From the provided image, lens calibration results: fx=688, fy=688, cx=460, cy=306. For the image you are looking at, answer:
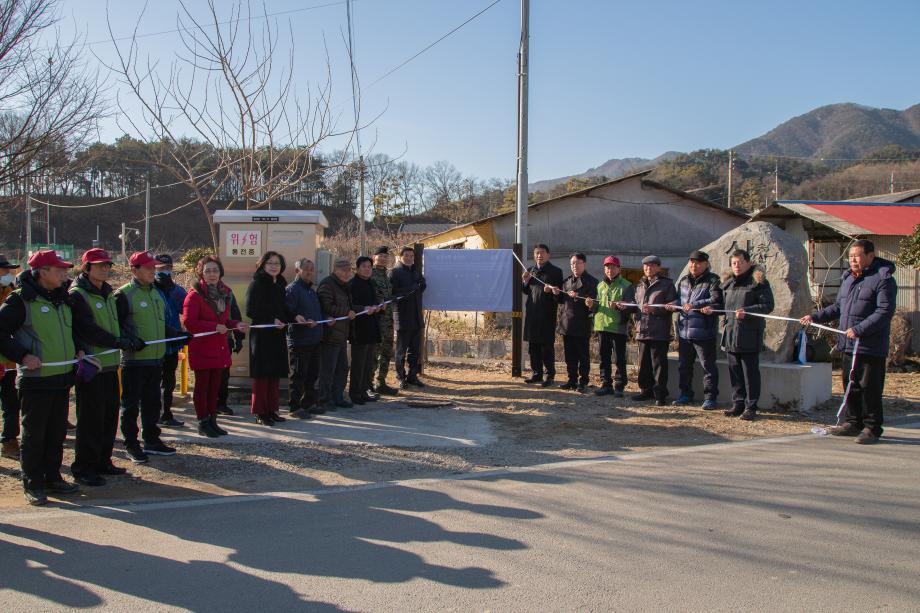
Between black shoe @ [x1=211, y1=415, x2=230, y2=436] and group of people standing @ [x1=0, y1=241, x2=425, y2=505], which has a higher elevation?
group of people standing @ [x1=0, y1=241, x2=425, y2=505]


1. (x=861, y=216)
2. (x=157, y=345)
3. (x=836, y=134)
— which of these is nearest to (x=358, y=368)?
(x=157, y=345)

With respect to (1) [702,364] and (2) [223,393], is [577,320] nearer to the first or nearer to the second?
(1) [702,364]

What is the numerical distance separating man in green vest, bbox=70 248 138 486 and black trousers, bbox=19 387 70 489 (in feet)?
1.07

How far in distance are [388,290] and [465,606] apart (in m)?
6.69

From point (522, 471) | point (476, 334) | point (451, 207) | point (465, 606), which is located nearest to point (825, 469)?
point (522, 471)

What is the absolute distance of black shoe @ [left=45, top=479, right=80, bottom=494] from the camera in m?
5.52

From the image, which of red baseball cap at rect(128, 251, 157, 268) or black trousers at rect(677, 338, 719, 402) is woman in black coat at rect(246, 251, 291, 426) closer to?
red baseball cap at rect(128, 251, 157, 268)

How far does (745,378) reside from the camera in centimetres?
884

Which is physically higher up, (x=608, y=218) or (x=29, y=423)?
(x=608, y=218)

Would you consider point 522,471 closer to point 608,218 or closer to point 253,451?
point 253,451

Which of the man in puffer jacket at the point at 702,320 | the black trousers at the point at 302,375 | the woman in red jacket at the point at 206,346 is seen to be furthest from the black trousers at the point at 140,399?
the man in puffer jacket at the point at 702,320

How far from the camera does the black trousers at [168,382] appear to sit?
26.5 feet

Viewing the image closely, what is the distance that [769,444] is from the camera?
7.45 meters

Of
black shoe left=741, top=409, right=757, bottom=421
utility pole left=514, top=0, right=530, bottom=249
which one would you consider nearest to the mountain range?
utility pole left=514, top=0, right=530, bottom=249
